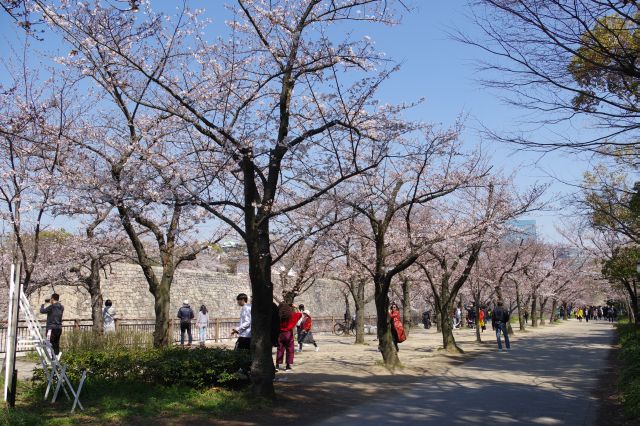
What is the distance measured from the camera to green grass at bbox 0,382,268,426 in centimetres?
711

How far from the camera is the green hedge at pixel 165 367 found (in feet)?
30.1

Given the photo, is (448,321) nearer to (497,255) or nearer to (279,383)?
(279,383)

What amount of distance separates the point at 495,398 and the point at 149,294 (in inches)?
1015

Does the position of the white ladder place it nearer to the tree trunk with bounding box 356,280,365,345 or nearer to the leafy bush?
the leafy bush

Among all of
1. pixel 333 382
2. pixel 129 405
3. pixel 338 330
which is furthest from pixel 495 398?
pixel 338 330

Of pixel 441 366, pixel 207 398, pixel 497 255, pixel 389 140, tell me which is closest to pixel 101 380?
pixel 207 398

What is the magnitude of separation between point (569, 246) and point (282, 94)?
1432 inches

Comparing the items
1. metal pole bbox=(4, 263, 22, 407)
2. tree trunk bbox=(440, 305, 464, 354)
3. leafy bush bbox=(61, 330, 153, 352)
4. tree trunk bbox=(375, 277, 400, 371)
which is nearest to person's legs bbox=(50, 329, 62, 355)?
leafy bush bbox=(61, 330, 153, 352)

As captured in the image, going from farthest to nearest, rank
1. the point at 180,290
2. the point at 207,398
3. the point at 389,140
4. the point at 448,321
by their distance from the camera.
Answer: the point at 180,290 → the point at 448,321 → the point at 389,140 → the point at 207,398

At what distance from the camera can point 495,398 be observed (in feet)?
31.2

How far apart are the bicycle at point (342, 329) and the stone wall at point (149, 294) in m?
7.67

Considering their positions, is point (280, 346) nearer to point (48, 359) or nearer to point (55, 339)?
point (55, 339)

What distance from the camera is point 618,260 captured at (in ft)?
76.6

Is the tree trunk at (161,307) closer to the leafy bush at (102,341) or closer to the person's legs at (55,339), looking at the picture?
the leafy bush at (102,341)
